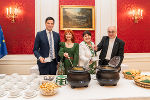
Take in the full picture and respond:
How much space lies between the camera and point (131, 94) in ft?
4.30

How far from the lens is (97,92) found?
1365 mm

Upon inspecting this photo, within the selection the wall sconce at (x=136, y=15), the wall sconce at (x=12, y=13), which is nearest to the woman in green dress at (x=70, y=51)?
the wall sconce at (x=12, y=13)

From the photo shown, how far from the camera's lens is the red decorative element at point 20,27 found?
3.90 meters

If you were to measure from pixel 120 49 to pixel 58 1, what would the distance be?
2313 millimetres

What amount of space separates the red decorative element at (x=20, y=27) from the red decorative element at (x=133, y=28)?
2638 millimetres

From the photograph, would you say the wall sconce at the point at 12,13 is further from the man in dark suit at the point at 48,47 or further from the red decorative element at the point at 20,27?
the man in dark suit at the point at 48,47

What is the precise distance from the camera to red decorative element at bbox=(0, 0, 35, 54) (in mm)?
3898

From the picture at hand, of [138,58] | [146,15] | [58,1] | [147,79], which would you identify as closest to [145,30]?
[146,15]

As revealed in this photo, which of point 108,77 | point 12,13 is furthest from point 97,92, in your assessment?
point 12,13

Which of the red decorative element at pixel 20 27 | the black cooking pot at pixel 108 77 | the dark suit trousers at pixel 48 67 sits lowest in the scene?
the dark suit trousers at pixel 48 67

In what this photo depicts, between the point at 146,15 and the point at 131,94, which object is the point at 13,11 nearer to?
the point at 131,94

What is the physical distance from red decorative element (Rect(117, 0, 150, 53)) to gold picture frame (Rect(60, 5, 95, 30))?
2.86 ft

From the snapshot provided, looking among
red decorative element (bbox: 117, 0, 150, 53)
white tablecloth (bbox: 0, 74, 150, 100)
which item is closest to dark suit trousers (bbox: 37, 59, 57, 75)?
A: white tablecloth (bbox: 0, 74, 150, 100)

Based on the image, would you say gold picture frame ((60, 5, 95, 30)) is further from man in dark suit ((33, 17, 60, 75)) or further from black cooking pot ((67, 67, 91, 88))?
black cooking pot ((67, 67, 91, 88))
